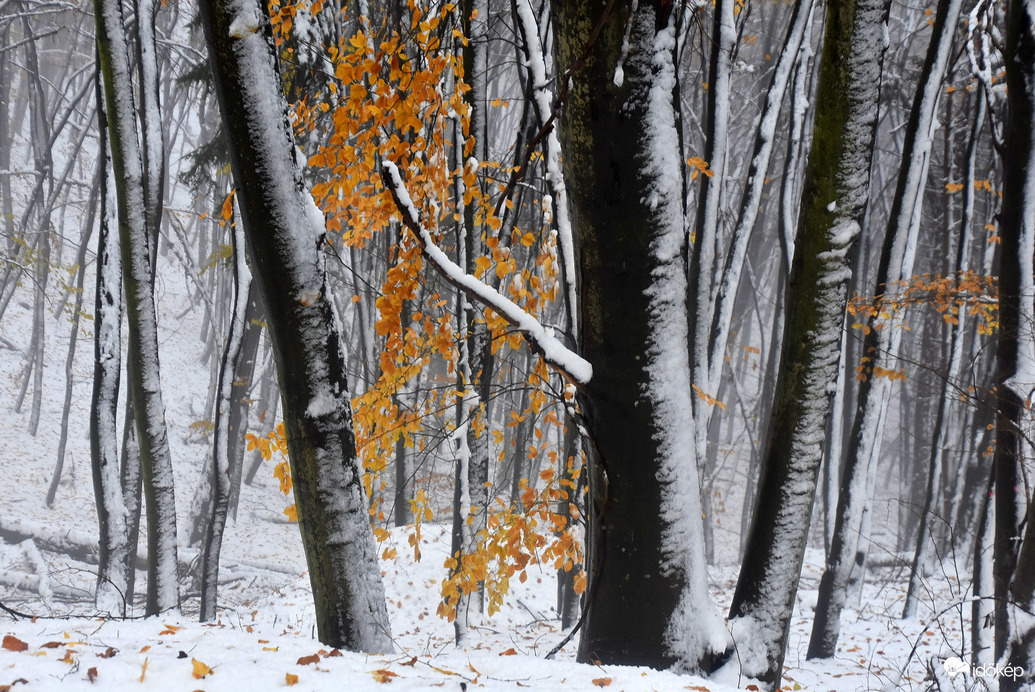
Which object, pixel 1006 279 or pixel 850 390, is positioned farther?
pixel 850 390

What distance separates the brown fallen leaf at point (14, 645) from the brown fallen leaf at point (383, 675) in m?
1.26

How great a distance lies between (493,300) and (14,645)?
83.0 inches

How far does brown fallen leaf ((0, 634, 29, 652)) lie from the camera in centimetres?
223

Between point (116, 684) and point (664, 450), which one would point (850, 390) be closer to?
point (664, 450)

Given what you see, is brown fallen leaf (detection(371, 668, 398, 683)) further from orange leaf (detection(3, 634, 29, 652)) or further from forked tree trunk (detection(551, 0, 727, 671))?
orange leaf (detection(3, 634, 29, 652))

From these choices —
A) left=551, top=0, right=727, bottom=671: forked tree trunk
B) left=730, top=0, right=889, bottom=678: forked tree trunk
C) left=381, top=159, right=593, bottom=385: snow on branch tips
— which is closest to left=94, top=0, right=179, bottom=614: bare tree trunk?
left=381, top=159, right=593, bottom=385: snow on branch tips

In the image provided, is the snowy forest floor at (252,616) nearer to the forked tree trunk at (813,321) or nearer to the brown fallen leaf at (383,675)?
the brown fallen leaf at (383,675)

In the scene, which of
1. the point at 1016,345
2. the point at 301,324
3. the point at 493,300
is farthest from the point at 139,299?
the point at 1016,345

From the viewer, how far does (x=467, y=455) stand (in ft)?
19.3

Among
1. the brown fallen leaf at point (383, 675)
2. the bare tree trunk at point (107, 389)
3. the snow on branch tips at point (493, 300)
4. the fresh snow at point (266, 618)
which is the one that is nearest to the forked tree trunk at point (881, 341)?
the fresh snow at point (266, 618)

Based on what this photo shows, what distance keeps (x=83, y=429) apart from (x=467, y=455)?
1631cm

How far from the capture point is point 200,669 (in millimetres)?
2066

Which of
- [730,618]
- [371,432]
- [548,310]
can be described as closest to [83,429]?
[548,310]

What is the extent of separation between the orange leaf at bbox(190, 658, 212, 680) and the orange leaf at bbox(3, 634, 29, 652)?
69 centimetres
